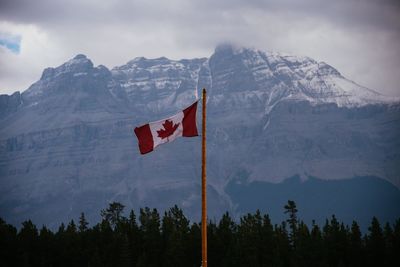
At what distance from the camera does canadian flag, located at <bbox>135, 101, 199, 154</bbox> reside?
67.8 m

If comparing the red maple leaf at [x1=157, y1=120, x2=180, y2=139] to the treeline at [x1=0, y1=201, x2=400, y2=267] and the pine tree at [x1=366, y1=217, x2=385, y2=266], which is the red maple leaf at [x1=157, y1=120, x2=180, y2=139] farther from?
the pine tree at [x1=366, y1=217, x2=385, y2=266]

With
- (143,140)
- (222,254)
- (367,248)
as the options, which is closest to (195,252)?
(222,254)

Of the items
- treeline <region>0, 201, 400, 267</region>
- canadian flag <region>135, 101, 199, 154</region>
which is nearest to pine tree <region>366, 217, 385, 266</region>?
treeline <region>0, 201, 400, 267</region>

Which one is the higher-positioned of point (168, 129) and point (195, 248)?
point (168, 129)

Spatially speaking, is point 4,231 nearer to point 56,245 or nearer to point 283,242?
point 56,245

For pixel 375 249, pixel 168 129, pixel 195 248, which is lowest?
pixel 375 249

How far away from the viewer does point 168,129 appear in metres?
68.1

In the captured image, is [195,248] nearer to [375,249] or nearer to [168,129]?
[375,249]

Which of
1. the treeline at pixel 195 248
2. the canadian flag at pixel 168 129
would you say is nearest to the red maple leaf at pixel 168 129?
the canadian flag at pixel 168 129

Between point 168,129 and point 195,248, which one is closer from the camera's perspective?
point 168,129

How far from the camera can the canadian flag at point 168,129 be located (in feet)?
222

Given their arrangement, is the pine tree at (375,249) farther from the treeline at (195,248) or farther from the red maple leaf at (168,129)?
the red maple leaf at (168,129)

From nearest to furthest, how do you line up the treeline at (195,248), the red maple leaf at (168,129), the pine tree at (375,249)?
the red maple leaf at (168,129) → the treeline at (195,248) → the pine tree at (375,249)

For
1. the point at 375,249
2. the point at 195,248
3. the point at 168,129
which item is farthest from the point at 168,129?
the point at 195,248
